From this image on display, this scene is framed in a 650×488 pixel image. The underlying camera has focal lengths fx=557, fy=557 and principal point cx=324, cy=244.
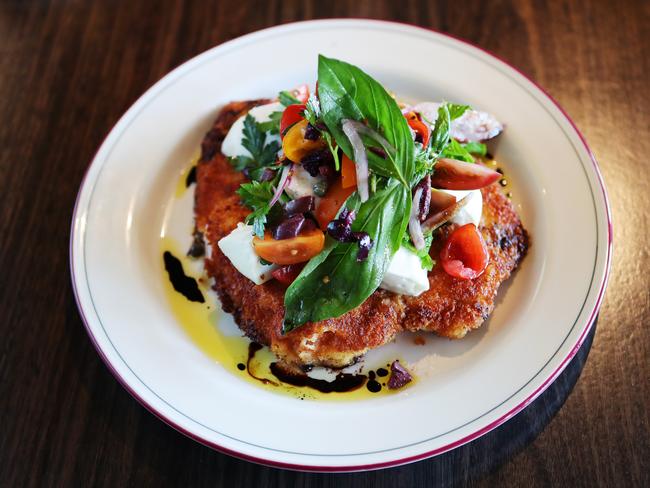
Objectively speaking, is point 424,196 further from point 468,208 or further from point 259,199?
point 259,199

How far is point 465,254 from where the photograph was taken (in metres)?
2.78

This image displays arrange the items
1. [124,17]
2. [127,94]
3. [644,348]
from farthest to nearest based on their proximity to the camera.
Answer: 1. [124,17]
2. [127,94]
3. [644,348]

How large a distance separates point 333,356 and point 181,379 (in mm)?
734

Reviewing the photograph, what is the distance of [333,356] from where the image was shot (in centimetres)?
271

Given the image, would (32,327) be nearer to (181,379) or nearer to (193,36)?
(181,379)

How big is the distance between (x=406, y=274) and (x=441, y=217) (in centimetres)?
35

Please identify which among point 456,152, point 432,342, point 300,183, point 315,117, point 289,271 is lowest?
point 432,342

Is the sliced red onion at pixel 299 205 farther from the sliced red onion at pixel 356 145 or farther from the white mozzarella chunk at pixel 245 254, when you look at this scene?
the sliced red onion at pixel 356 145

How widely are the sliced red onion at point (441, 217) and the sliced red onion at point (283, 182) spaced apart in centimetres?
71

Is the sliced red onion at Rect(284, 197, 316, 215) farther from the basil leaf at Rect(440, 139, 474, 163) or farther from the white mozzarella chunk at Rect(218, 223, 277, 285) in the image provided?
the basil leaf at Rect(440, 139, 474, 163)

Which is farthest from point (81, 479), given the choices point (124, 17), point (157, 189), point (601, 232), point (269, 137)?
point (124, 17)

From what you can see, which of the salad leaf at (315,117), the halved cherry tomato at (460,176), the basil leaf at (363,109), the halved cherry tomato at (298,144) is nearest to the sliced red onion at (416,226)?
the halved cherry tomato at (460,176)

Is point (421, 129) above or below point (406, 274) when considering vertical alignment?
above

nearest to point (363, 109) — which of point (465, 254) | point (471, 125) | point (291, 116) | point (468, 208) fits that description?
point (291, 116)
